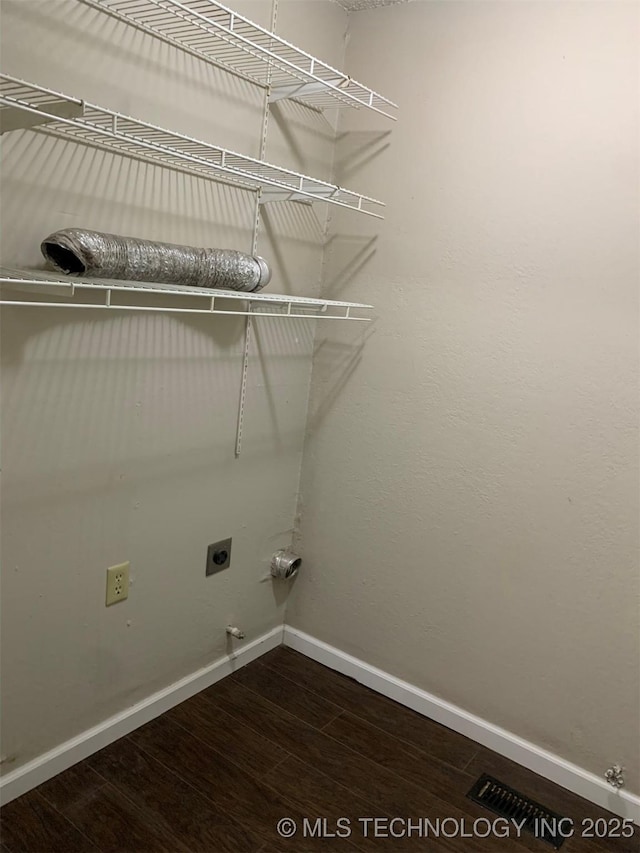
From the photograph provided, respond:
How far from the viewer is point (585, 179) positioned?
1.65m

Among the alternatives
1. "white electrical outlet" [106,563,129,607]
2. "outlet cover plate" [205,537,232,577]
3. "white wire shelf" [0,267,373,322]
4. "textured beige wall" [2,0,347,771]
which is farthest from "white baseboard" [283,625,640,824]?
"white wire shelf" [0,267,373,322]

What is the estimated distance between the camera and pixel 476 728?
192 cm

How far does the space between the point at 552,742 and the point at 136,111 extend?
189 centimetres

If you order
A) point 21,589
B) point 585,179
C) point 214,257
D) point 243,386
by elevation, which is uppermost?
point 585,179

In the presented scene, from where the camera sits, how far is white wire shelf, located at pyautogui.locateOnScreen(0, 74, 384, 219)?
109 cm

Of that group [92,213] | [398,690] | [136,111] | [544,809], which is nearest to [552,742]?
[544,809]

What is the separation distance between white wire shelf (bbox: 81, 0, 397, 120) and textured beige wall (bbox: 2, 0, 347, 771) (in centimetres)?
3

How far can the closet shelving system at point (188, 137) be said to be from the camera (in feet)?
3.89

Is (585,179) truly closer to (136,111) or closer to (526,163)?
(526,163)

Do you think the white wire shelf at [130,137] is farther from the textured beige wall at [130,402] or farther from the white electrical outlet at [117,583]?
the white electrical outlet at [117,583]

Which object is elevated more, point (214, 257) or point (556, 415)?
point (214, 257)

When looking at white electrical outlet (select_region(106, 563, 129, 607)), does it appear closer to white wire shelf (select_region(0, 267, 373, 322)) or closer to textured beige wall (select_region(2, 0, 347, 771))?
textured beige wall (select_region(2, 0, 347, 771))

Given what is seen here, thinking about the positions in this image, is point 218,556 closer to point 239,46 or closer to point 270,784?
point 270,784

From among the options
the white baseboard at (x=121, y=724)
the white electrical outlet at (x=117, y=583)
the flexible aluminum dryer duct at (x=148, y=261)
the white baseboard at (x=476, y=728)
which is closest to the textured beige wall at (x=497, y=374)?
the white baseboard at (x=476, y=728)
